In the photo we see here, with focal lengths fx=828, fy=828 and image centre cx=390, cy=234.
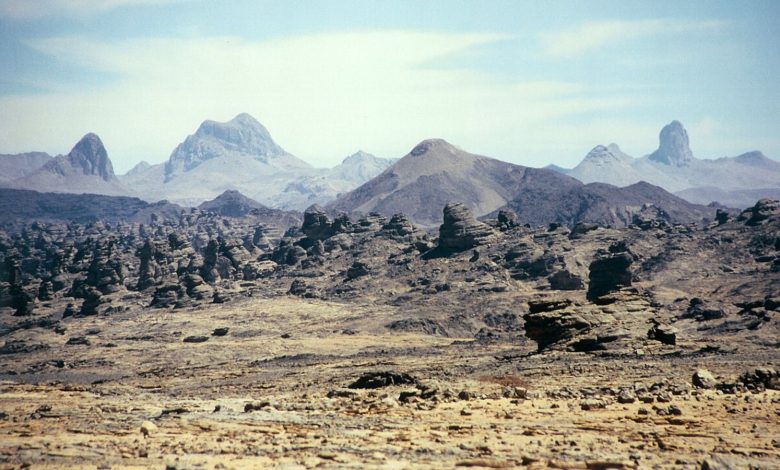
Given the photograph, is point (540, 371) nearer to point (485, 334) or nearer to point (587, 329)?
point (587, 329)

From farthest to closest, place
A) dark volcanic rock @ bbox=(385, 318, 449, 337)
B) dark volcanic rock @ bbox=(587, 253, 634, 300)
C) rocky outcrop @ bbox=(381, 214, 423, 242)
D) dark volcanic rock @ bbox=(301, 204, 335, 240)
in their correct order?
1. dark volcanic rock @ bbox=(301, 204, 335, 240)
2. rocky outcrop @ bbox=(381, 214, 423, 242)
3. dark volcanic rock @ bbox=(385, 318, 449, 337)
4. dark volcanic rock @ bbox=(587, 253, 634, 300)

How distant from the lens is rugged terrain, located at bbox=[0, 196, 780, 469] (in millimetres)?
23422

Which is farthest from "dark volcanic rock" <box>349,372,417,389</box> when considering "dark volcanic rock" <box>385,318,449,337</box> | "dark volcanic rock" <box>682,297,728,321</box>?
"dark volcanic rock" <box>385,318,449,337</box>

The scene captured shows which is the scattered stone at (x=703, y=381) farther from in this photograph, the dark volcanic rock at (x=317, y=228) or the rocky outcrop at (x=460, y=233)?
the dark volcanic rock at (x=317, y=228)

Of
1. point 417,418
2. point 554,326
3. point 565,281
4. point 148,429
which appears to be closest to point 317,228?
point 565,281

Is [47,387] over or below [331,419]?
below

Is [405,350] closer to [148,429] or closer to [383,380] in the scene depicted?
[383,380]

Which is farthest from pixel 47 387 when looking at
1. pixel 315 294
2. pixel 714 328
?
pixel 315 294

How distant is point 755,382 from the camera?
33.8 metres

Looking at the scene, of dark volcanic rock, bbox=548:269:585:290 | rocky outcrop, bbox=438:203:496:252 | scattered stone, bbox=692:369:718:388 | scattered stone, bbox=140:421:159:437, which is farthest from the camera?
rocky outcrop, bbox=438:203:496:252

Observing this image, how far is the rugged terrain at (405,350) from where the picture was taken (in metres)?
23.4

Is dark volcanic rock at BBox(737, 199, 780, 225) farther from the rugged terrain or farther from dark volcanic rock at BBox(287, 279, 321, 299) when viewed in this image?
dark volcanic rock at BBox(287, 279, 321, 299)

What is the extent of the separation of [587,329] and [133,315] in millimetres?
71914

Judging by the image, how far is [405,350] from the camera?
7169 centimetres
